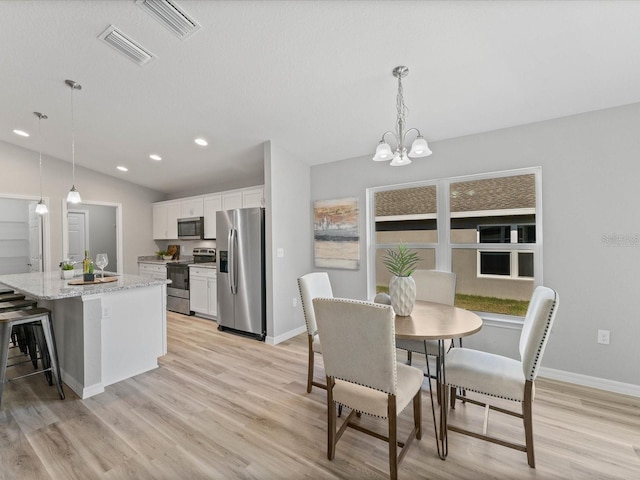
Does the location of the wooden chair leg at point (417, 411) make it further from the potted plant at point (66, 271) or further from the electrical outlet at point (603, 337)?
the potted plant at point (66, 271)

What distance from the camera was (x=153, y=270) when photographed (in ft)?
18.9

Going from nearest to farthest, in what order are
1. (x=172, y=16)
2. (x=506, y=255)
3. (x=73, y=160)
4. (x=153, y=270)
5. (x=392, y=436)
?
1. (x=392, y=436)
2. (x=172, y=16)
3. (x=506, y=255)
4. (x=73, y=160)
5. (x=153, y=270)

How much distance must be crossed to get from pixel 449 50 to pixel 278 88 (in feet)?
4.61

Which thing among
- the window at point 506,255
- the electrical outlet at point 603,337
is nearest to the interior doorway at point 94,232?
the window at point 506,255

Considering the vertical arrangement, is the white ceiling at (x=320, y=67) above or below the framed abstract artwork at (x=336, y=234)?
above

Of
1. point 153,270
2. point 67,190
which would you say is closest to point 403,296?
point 153,270

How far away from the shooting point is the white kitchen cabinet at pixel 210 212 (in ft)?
17.0

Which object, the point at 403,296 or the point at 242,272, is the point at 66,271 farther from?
the point at 403,296

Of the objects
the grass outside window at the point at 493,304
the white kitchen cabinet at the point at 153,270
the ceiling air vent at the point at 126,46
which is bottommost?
the grass outside window at the point at 493,304

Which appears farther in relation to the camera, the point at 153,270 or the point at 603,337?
the point at 153,270

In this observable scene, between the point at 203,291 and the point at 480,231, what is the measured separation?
404 centimetres

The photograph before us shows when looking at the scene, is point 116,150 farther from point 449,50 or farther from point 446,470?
point 446,470

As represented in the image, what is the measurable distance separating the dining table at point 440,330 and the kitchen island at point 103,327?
93.2 inches

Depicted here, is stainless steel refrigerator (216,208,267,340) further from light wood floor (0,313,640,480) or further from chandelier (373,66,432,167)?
chandelier (373,66,432,167)
